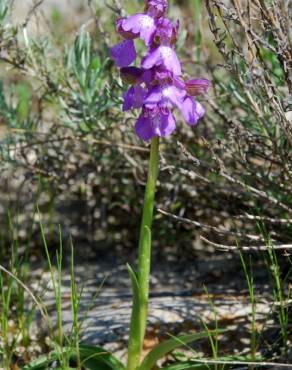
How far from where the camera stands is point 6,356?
234 cm

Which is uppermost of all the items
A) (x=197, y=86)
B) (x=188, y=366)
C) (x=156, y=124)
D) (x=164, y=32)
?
(x=164, y=32)

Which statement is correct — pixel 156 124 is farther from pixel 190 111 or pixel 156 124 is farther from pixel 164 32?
pixel 164 32

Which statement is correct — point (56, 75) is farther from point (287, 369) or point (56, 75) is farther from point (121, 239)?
point (287, 369)

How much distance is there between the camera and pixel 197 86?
1980mm

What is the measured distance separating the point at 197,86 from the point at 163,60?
14cm

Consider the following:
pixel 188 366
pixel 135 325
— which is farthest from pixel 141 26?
pixel 188 366

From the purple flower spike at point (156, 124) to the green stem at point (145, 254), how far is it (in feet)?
0.21

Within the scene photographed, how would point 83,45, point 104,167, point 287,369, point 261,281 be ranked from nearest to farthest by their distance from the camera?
point 287,369 < point 83,45 < point 261,281 < point 104,167

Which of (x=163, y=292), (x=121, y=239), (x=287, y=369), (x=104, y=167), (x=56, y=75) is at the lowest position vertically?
(x=287, y=369)

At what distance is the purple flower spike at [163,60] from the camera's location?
6.19ft

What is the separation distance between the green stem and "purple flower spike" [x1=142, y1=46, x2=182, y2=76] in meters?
0.22

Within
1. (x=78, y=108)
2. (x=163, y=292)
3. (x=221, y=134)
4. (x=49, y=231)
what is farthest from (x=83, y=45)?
(x=49, y=231)

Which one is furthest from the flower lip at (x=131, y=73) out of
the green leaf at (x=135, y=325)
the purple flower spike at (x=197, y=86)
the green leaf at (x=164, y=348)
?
the green leaf at (x=164, y=348)

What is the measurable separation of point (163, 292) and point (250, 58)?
121 centimetres
